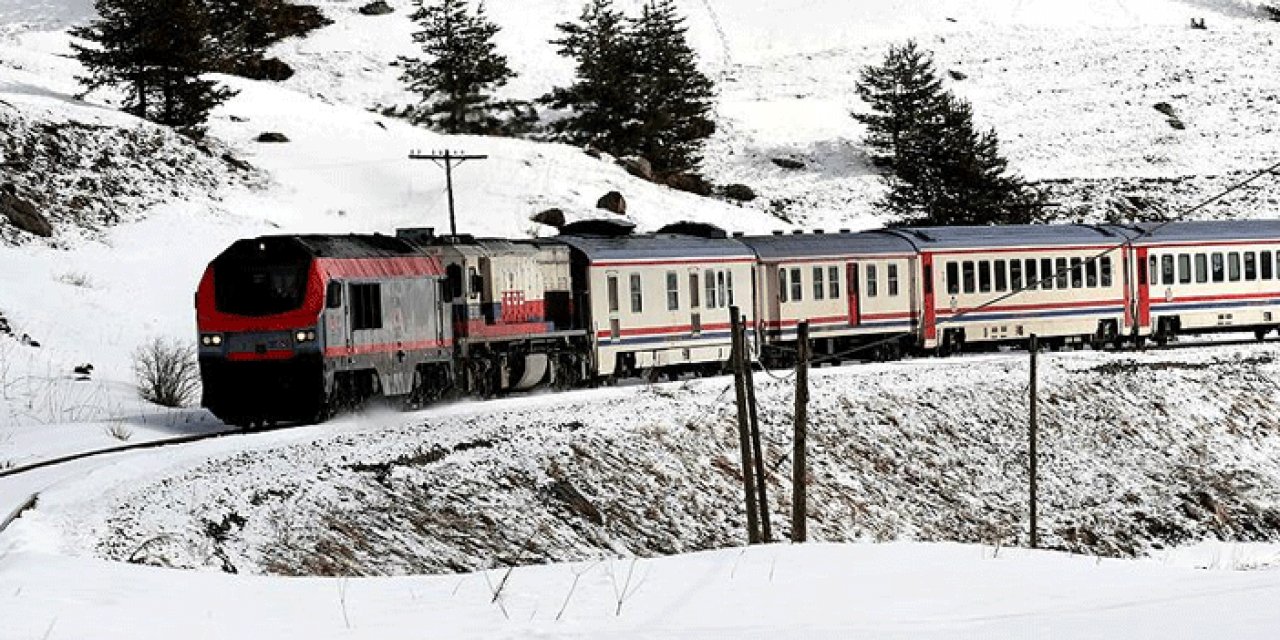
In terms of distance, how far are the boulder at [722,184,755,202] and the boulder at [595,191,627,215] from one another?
12.8 meters

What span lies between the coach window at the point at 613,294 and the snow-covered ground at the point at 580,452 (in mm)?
2831

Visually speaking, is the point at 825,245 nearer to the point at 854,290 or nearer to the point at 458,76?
the point at 854,290

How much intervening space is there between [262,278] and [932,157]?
179 ft

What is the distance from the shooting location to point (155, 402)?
33156 mm

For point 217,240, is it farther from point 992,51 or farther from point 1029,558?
point 992,51

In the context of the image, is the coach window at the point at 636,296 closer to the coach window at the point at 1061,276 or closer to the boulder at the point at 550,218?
the coach window at the point at 1061,276

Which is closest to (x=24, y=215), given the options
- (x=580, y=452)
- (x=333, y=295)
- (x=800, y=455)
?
(x=333, y=295)

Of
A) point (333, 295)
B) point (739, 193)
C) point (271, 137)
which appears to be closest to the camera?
point (333, 295)

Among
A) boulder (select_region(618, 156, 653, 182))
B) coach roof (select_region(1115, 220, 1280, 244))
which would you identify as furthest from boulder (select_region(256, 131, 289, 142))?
coach roof (select_region(1115, 220, 1280, 244))

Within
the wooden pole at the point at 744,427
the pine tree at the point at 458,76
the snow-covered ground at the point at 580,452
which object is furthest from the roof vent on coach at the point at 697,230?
the pine tree at the point at 458,76

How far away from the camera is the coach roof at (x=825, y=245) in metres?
40.2

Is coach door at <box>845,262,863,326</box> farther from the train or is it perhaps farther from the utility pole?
the utility pole

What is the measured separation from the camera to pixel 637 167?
2894 inches

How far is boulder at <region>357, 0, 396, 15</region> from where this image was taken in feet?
336
